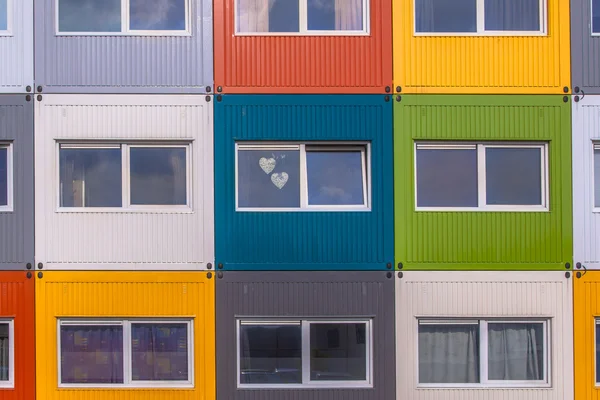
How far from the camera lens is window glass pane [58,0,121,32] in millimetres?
7711

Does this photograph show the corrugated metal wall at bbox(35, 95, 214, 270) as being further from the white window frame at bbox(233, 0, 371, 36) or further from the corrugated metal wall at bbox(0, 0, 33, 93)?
the white window frame at bbox(233, 0, 371, 36)

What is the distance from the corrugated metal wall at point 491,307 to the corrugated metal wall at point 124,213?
2741 mm

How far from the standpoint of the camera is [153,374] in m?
7.55

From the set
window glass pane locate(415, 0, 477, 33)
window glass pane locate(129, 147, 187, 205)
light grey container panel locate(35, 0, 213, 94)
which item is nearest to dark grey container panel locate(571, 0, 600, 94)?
window glass pane locate(415, 0, 477, 33)

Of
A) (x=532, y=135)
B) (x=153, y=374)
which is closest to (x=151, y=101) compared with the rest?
(x=153, y=374)

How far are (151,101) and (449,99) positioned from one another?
387 cm

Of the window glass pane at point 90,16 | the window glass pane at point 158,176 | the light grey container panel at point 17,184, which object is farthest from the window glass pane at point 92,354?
the window glass pane at point 90,16

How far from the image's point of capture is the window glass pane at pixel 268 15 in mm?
7770

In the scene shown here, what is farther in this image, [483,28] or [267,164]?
[483,28]

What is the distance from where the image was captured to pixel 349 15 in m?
7.82

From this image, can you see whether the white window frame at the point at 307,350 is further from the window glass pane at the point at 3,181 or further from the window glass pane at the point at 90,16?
the window glass pane at the point at 90,16

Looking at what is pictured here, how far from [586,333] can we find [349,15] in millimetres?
5153

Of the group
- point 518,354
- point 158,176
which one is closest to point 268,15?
point 158,176

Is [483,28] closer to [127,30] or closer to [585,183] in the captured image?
[585,183]
